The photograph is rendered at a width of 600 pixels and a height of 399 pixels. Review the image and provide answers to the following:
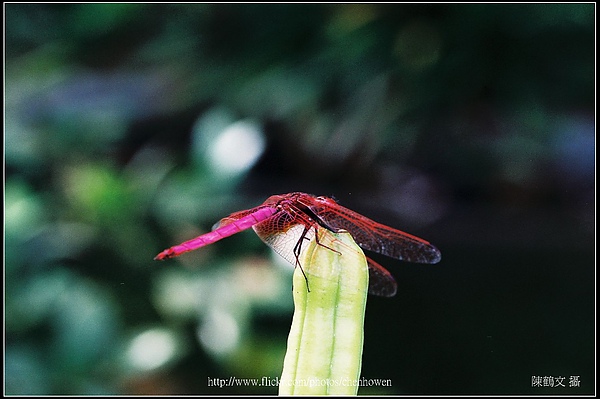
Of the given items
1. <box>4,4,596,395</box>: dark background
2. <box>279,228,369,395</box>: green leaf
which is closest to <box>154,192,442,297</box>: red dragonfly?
<box>279,228,369,395</box>: green leaf

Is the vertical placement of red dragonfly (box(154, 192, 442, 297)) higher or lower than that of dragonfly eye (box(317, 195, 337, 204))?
lower

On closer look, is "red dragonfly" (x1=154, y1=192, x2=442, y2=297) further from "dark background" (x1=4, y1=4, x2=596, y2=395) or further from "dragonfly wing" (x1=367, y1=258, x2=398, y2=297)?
"dark background" (x1=4, y1=4, x2=596, y2=395)

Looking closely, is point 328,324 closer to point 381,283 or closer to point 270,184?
point 381,283

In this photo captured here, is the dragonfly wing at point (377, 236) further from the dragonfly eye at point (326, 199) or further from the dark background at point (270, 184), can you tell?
the dark background at point (270, 184)

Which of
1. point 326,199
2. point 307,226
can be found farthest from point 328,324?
point 326,199

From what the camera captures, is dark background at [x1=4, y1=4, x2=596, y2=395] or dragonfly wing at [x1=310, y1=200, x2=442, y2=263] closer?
dragonfly wing at [x1=310, y1=200, x2=442, y2=263]

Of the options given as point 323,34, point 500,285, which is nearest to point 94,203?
point 323,34

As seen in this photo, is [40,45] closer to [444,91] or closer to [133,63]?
[133,63]
